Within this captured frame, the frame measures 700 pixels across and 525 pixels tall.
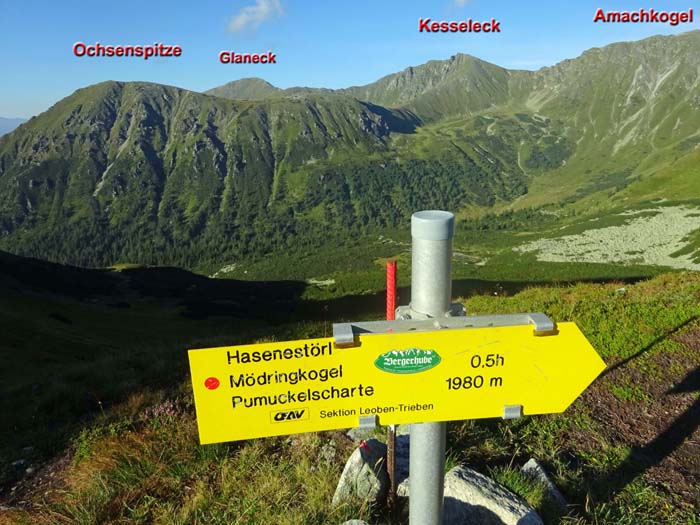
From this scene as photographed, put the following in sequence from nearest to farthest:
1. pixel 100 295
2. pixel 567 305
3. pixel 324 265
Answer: pixel 567 305 → pixel 100 295 → pixel 324 265

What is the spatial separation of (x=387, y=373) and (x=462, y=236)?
584 ft

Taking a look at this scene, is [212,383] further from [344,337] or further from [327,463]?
[327,463]

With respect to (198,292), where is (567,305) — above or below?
above

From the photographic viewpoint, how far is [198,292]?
10638 cm

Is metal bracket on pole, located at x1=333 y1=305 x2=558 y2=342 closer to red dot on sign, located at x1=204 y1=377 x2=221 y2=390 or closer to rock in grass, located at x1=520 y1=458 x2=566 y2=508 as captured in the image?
red dot on sign, located at x1=204 y1=377 x2=221 y2=390

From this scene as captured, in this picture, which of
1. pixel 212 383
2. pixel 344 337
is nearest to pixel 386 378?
pixel 344 337

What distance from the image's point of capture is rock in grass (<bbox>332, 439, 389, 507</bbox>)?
469 cm

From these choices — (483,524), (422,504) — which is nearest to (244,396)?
(422,504)

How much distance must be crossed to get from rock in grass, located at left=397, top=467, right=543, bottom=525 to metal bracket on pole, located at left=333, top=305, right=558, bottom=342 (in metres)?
2.71

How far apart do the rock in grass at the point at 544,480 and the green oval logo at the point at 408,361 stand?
355 centimetres

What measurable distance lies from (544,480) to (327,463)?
266 cm

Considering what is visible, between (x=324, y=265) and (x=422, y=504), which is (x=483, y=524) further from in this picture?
(x=324, y=265)

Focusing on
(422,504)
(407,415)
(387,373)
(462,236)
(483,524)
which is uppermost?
(387,373)

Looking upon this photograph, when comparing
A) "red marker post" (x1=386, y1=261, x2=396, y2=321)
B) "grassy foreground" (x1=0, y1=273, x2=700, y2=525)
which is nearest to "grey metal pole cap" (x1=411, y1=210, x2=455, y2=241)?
"red marker post" (x1=386, y1=261, x2=396, y2=321)
